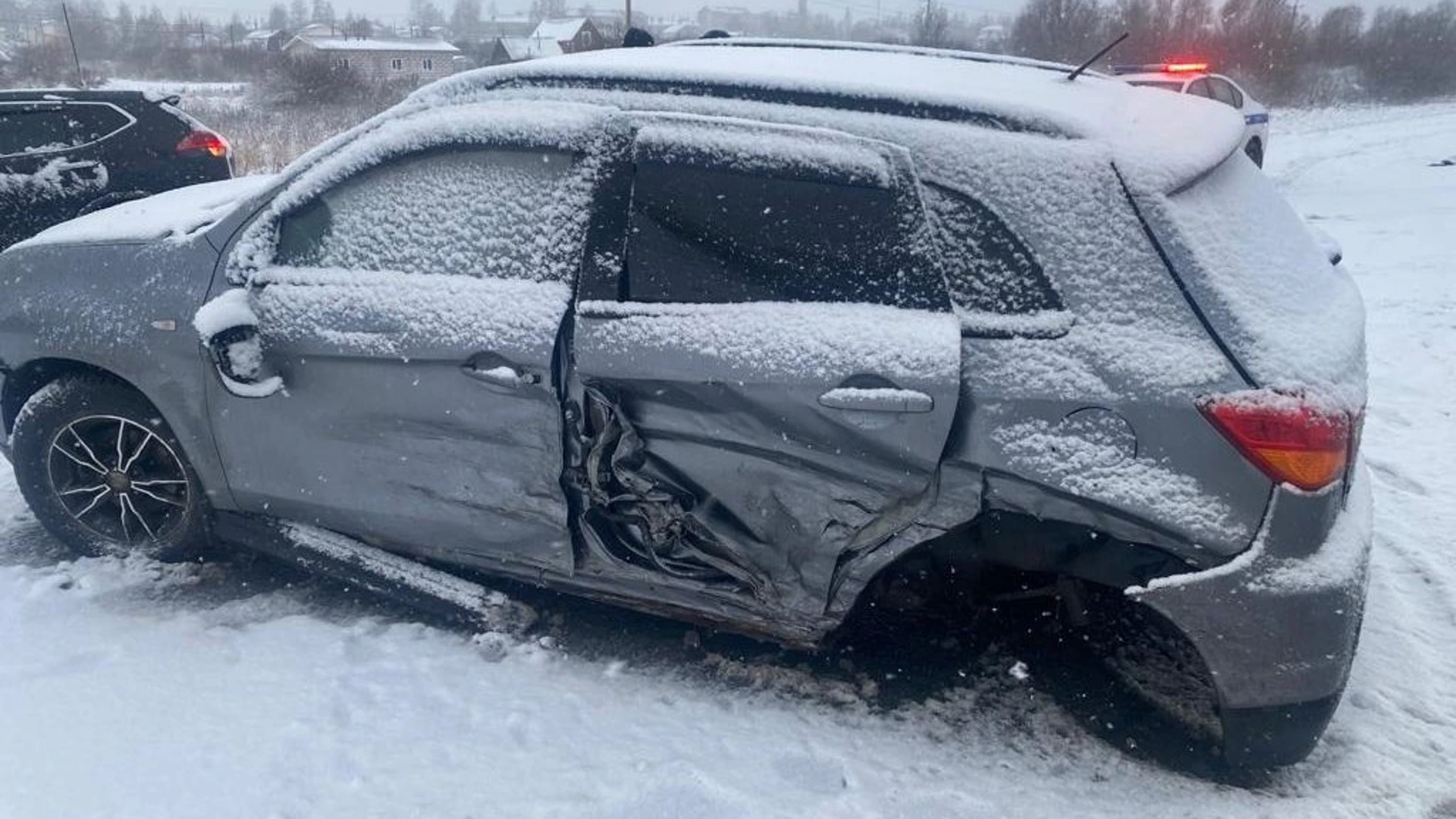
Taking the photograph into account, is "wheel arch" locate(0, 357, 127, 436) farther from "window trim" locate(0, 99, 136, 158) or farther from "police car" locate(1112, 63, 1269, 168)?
"police car" locate(1112, 63, 1269, 168)

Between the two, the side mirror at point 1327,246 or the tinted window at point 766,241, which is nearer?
the tinted window at point 766,241

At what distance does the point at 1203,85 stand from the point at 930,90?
44.5 ft

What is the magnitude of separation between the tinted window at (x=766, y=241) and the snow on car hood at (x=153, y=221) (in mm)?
1432

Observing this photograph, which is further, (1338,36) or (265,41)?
(265,41)

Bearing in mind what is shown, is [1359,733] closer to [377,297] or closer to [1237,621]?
[1237,621]

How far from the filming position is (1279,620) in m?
2.52

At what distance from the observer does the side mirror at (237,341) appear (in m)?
3.20

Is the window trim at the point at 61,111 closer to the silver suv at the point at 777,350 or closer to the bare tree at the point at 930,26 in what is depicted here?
the silver suv at the point at 777,350

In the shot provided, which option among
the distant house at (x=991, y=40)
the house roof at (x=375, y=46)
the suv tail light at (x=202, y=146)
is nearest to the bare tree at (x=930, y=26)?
the distant house at (x=991, y=40)

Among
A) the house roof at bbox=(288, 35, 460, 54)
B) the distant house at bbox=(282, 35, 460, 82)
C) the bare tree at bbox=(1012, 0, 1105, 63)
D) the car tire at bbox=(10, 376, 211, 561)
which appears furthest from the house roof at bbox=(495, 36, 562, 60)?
the car tire at bbox=(10, 376, 211, 561)

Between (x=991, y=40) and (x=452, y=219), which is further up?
(x=452, y=219)

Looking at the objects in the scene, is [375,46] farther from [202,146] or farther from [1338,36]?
[202,146]

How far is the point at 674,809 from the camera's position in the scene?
2.61m

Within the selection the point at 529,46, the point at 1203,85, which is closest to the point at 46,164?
the point at 1203,85
